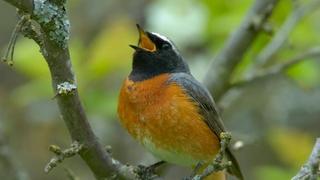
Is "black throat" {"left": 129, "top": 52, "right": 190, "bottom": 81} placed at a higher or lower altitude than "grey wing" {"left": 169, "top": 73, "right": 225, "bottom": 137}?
higher

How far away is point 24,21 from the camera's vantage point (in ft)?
11.1

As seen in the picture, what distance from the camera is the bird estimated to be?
516cm

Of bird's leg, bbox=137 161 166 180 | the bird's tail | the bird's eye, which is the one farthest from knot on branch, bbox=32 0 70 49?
the bird's tail

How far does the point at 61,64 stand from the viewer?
3.60m

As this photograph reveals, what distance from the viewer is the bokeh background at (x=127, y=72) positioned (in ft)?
21.5

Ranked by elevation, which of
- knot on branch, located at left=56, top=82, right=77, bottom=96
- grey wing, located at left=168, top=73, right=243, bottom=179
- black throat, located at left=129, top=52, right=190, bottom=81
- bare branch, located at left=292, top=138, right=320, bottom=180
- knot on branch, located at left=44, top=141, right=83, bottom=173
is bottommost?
bare branch, located at left=292, top=138, right=320, bottom=180

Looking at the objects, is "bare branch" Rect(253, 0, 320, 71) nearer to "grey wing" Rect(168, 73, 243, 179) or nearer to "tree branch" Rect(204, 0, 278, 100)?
"tree branch" Rect(204, 0, 278, 100)

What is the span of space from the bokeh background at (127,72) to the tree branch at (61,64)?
1.46 meters

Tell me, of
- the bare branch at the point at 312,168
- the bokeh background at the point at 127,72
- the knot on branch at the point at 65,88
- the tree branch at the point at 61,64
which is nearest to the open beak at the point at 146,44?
the bokeh background at the point at 127,72

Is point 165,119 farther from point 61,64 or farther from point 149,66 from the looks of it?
point 61,64

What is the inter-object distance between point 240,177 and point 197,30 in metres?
1.48

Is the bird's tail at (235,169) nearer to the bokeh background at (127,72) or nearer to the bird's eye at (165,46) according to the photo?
the bokeh background at (127,72)

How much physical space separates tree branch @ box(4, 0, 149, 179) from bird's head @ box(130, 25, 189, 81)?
1516 mm

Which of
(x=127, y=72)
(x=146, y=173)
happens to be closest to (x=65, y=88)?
(x=146, y=173)
